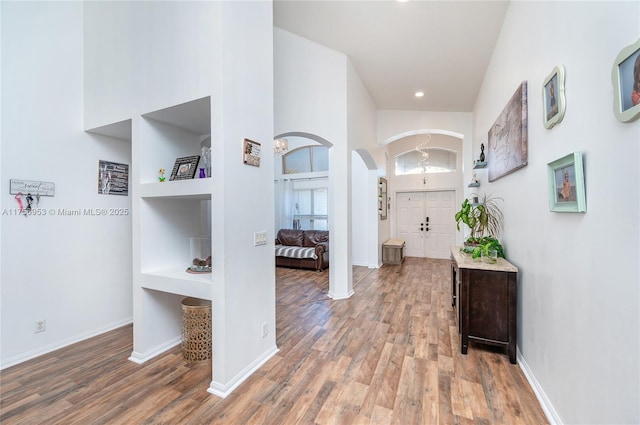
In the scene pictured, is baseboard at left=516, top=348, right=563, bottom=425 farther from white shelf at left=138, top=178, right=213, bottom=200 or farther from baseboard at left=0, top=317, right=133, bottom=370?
baseboard at left=0, top=317, right=133, bottom=370

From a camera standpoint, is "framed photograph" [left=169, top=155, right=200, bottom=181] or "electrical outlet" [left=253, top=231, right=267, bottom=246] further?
"framed photograph" [left=169, top=155, right=200, bottom=181]

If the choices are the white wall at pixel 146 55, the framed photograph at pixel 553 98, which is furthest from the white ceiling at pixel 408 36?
the framed photograph at pixel 553 98

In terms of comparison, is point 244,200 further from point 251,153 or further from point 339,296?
point 339,296

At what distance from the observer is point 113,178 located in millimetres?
3205

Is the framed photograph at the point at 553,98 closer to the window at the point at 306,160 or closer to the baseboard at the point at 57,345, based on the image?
the baseboard at the point at 57,345

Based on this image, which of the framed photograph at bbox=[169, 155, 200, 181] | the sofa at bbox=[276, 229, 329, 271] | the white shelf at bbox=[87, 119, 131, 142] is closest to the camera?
the framed photograph at bbox=[169, 155, 200, 181]

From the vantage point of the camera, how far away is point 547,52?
1.86 m

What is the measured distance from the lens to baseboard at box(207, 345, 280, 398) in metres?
1.99

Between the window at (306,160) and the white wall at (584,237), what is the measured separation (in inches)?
232

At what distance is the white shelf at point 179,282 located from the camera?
216cm

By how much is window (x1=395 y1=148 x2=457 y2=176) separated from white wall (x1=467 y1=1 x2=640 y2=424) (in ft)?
17.9

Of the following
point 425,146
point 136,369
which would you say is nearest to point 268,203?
point 136,369

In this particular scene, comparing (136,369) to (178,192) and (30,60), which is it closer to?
(178,192)

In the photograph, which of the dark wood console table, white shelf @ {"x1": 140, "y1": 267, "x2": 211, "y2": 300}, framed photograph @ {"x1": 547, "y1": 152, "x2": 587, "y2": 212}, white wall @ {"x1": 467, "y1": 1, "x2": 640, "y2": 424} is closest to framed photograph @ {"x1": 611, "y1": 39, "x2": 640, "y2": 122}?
white wall @ {"x1": 467, "y1": 1, "x2": 640, "y2": 424}
